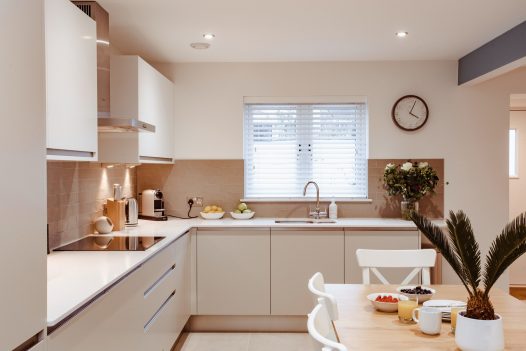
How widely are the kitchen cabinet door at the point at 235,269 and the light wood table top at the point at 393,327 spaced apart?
1.81 m

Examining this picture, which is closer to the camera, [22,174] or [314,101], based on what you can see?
[22,174]

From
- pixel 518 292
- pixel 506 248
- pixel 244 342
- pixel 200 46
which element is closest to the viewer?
pixel 506 248

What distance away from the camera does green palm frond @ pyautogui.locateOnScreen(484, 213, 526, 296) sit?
148cm

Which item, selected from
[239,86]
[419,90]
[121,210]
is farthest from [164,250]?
[419,90]

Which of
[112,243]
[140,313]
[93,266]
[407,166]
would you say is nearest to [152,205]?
[112,243]

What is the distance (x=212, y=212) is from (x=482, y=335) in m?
3.24

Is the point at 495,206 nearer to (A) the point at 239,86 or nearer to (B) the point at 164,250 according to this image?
(A) the point at 239,86

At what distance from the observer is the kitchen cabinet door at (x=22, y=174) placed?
50.8 inches

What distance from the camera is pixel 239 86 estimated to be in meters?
4.78

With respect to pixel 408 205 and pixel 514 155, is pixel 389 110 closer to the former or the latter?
pixel 408 205

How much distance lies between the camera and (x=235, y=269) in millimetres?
4227

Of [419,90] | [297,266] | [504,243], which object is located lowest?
[297,266]

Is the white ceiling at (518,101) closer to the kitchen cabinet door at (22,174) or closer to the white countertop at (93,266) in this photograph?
the white countertop at (93,266)

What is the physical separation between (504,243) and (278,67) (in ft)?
11.6
